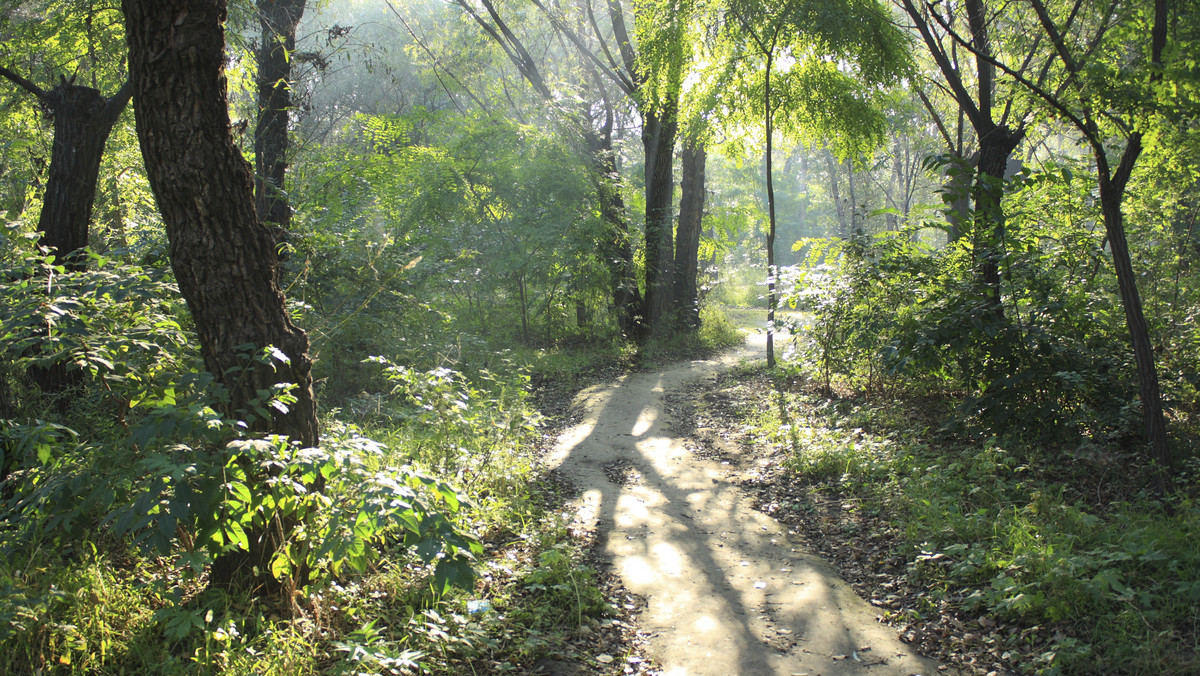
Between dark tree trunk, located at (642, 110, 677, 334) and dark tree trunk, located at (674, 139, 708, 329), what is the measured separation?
0.77 metres

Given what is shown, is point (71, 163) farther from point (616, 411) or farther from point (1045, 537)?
point (1045, 537)

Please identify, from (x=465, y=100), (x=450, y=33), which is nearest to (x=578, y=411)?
(x=450, y=33)

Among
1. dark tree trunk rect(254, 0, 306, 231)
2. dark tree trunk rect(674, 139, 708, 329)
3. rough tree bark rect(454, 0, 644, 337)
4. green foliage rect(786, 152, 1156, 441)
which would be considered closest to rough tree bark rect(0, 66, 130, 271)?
dark tree trunk rect(254, 0, 306, 231)

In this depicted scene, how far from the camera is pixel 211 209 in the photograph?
10.3ft

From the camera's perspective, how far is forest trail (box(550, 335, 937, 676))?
11.1ft

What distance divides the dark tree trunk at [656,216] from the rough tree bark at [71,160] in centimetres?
953

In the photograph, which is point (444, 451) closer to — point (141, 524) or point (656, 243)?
point (141, 524)

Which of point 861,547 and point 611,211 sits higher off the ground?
point 611,211

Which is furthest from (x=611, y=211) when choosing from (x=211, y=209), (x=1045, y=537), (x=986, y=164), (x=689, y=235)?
(x=211, y=209)

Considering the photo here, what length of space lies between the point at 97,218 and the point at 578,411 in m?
7.53

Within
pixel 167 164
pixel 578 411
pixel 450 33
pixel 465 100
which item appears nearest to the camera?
pixel 167 164

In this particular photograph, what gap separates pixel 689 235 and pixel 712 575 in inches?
451

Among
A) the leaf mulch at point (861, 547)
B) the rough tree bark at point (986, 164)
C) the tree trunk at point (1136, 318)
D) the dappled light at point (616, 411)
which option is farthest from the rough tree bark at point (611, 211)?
the tree trunk at point (1136, 318)

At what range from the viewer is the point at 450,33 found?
17203 mm
